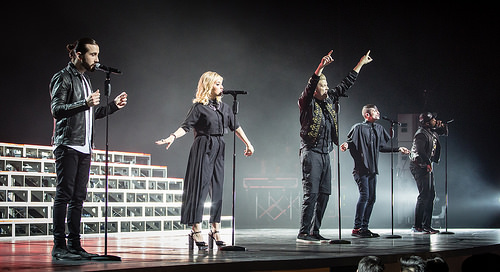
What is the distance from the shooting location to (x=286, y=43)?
10219 millimetres

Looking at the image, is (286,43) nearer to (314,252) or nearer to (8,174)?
(8,174)

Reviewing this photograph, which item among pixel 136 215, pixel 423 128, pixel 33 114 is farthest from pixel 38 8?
pixel 423 128

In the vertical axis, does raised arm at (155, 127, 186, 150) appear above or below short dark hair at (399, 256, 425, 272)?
above

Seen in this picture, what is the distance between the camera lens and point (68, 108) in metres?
3.30

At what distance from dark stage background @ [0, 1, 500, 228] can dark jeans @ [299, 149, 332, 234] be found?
164 inches

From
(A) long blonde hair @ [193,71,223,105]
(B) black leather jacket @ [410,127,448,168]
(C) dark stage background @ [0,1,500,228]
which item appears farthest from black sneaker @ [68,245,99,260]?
(C) dark stage background @ [0,1,500,228]

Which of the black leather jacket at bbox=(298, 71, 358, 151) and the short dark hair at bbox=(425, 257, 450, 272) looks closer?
the short dark hair at bbox=(425, 257, 450, 272)

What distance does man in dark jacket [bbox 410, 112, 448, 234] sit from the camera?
6.77 meters

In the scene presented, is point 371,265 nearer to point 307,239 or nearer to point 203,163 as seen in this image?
point 203,163

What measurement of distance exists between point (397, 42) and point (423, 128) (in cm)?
410

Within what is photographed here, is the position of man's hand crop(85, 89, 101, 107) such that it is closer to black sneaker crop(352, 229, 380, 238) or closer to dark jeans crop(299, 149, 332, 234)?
dark jeans crop(299, 149, 332, 234)

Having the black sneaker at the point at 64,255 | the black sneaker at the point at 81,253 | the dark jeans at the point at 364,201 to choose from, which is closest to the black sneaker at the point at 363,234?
the dark jeans at the point at 364,201

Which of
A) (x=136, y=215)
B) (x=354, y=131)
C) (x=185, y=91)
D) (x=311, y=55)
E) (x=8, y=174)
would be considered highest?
(x=311, y=55)

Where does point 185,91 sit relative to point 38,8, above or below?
below
